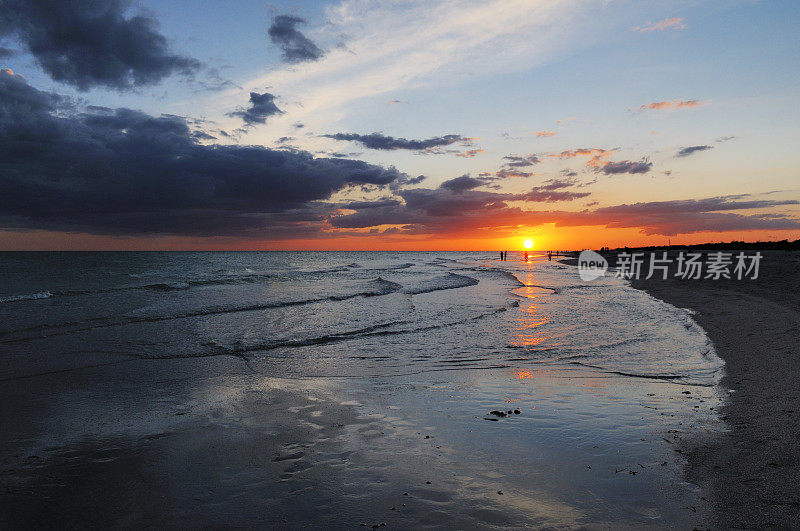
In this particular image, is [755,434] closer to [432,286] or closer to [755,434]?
[755,434]

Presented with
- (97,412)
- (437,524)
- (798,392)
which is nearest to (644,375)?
(798,392)

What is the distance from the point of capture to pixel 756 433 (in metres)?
6.12

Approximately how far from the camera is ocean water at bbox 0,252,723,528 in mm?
4676

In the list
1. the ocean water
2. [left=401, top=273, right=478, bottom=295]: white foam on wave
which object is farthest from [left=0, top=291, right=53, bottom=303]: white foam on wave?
[left=401, top=273, right=478, bottom=295]: white foam on wave

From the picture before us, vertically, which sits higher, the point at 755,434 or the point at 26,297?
the point at 755,434

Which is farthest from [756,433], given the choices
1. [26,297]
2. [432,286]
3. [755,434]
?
[26,297]

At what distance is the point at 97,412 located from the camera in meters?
7.93

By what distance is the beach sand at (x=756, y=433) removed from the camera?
4.32 meters

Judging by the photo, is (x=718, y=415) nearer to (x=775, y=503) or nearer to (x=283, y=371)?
(x=775, y=503)

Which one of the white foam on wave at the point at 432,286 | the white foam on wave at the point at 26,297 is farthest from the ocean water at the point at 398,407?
the white foam on wave at the point at 432,286

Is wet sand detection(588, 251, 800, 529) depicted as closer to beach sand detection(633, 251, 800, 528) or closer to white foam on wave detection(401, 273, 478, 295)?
beach sand detection(633, 251, 800, 528)

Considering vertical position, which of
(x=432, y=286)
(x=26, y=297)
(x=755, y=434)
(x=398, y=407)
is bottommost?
(x=26, y=297)

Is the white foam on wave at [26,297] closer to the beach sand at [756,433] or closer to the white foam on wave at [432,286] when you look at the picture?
the white foam on wave at [432,286]

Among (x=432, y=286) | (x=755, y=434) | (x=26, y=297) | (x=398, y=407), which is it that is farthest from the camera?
(x=432, y=286)
